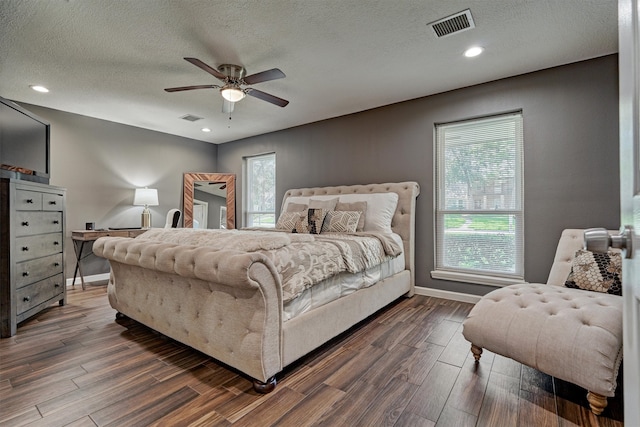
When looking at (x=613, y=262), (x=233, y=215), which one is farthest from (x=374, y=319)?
(x=233, y=215)

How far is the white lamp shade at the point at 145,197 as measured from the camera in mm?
4727

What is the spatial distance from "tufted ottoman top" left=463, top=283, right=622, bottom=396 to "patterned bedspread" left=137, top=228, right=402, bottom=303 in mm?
918

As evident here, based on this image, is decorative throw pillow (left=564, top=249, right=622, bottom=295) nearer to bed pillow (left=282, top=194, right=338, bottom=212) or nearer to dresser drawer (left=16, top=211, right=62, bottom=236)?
bed pillow (left=282, top=194, right=338, bottom=212)

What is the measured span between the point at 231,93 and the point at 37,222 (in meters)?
2.22

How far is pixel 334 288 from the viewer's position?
2240 millimetres

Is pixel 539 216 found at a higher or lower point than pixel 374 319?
higher

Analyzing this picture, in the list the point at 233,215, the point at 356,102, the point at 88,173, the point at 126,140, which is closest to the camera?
the point at 356,102

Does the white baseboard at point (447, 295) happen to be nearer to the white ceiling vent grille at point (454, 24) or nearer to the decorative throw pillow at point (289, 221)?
the decorative throw pillow at point (289, 221)

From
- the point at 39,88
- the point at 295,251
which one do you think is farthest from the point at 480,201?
the point at 39,88

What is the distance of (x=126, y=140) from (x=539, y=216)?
5778 mm

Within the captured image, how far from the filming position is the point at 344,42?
2.49 m

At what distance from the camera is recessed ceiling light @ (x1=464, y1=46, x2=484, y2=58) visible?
2594 millimetres

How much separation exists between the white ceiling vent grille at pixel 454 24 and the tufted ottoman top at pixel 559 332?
2.00m

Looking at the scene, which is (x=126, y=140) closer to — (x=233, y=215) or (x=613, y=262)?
(x=233, y=215)
